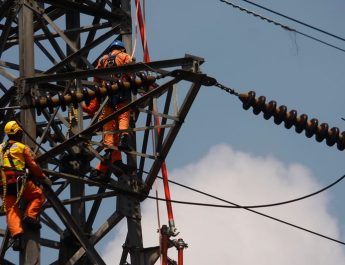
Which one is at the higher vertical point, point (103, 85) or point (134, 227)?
point (103, 85)

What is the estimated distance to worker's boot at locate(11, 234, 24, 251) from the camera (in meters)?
16.2

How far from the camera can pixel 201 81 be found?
640 inches

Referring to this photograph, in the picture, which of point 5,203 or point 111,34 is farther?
point 111,34

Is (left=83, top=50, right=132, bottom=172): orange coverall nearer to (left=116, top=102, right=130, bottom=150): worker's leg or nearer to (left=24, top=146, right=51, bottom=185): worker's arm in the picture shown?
(left=116, top=102, right=130, bottom=150): worker's leg

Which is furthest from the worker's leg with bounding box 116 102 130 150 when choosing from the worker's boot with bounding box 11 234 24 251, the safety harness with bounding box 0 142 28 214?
the worker's boot with bounding box 11 234 24 251

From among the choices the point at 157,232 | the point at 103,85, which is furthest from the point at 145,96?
the point at 157,232

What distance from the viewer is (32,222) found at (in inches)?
642

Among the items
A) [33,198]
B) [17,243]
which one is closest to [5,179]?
[33,198]

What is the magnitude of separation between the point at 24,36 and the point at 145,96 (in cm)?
204

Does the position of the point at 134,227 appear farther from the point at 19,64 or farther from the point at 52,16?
the point at 52,16

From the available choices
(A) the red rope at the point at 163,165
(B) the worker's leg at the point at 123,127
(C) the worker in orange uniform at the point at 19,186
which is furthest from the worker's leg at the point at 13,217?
(A) the red rope at the point at 163,165

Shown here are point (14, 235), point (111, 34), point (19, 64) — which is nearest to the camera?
point (14, 235)

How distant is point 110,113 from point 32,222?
2.05 m

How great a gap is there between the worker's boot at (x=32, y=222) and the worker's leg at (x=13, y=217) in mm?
84
